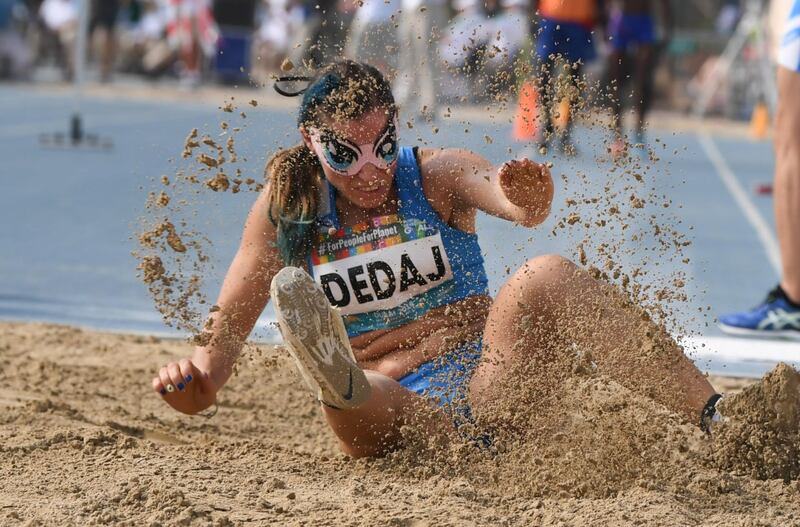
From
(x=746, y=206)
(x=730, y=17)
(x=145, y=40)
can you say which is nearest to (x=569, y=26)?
(x=746, y=206)

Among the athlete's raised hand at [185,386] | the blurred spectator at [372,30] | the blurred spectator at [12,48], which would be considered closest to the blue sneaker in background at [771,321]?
the athlete's raised hand at [185,386]

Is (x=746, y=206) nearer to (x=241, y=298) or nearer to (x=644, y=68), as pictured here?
(x=644, y=68)

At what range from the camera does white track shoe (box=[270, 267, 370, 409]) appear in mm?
2734

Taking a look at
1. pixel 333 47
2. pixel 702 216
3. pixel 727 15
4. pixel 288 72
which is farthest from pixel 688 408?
pixel 727 15

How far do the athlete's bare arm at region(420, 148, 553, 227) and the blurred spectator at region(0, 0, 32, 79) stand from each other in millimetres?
19041

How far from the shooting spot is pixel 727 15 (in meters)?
23.3

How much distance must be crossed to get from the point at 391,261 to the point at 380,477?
608mm

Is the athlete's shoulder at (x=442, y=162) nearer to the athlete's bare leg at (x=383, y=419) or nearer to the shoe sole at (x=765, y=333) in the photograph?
the athlete's bare leg at (x=383, y=419)

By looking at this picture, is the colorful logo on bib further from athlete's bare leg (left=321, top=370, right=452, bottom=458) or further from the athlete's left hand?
the athlete's left hand

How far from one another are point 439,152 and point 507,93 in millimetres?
242

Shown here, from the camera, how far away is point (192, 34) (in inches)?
878

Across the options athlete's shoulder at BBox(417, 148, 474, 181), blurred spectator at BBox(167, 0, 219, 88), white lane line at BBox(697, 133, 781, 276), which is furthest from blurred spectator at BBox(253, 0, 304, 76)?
athlete's shoulder at BBox(417, 148, 474, 181)

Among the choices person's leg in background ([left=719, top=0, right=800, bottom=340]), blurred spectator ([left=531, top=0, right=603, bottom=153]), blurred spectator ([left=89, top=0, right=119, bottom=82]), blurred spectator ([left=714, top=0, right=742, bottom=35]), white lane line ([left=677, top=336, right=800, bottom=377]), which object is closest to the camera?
white lane line ([left=677, top=336, right=800, bottom=377])

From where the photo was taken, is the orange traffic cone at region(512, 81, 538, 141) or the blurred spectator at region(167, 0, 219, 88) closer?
the orange traffic cone at region(512, 81, 538, 141)
